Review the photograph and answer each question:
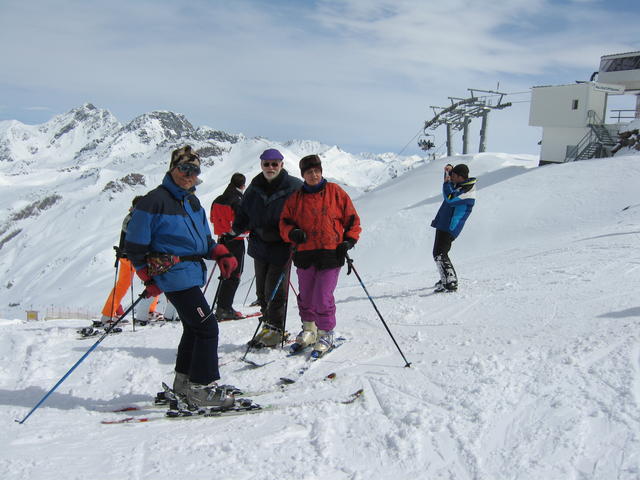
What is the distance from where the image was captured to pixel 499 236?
1619 cm

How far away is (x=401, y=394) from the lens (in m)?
3.91

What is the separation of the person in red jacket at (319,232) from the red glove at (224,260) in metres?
0.87

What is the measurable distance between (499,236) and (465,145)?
2122 centimetres

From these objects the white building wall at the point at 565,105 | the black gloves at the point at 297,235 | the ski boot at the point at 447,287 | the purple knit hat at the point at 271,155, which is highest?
the white building wall at the point at 565,105

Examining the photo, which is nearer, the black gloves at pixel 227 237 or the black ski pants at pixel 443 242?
the black gloves at pixel 227 237

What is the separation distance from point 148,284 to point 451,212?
15.9 ft

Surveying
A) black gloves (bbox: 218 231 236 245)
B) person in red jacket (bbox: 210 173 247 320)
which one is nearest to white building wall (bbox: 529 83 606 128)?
person in red jacket (bbox: 210 173 247 320)

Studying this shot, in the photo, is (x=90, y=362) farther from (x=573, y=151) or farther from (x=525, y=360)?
(x=573, y=151)

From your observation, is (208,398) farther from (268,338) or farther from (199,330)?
(268,338)

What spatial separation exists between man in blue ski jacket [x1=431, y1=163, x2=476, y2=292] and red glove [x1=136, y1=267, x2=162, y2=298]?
4.55m

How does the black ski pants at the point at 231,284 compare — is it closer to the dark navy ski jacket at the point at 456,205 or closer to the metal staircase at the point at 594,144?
the dark navy ski jacket at the point at 456,205

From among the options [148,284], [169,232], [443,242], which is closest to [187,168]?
[169,232]

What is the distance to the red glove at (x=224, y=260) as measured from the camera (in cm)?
405

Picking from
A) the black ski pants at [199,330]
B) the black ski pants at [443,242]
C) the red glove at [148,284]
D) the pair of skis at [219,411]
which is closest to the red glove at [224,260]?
the black ski pants at [199,330]
